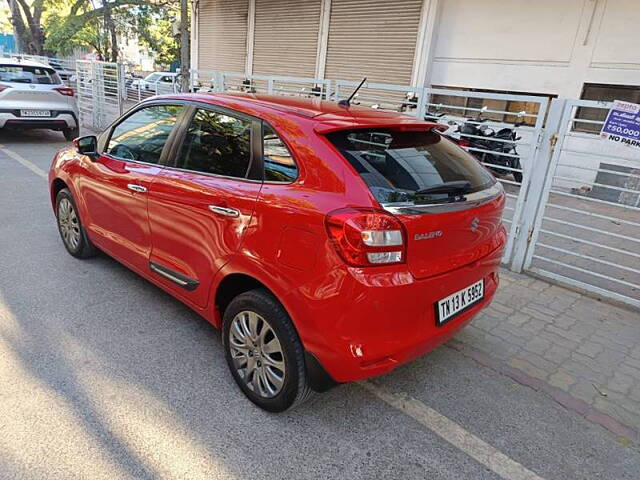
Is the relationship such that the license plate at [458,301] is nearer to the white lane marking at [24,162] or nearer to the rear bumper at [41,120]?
the white lane marking at [24,162]

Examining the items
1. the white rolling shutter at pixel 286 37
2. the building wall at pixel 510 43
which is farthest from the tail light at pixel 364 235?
the white rolling shutter at pixel 286 37

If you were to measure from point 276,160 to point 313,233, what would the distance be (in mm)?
548

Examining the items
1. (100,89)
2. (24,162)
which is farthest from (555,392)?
(100,89)

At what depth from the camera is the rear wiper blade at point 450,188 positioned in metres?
2.35

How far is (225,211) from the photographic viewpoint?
8.52ft

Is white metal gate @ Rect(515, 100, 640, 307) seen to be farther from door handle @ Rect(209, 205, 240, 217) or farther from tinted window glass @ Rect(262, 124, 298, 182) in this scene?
door handle @ Rect(209, 205, 240, 217)

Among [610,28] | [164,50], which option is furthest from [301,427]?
[164,50]

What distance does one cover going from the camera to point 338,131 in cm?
240

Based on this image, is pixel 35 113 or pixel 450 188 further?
pixel 35 113

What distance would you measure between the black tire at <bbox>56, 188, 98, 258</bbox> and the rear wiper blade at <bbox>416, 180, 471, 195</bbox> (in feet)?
10.4

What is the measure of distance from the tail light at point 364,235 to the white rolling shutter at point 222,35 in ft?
46.5

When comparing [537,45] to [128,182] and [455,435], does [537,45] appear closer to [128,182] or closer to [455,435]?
[128,182]

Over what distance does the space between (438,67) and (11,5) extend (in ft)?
61.0

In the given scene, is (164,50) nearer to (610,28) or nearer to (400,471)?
(610,28)
